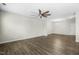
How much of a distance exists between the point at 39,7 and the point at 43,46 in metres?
0.64

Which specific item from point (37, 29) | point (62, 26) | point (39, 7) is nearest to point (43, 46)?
point (37, 29)

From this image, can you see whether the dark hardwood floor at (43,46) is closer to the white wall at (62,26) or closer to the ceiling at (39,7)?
the white wall at (62,26)

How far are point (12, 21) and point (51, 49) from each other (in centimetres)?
78

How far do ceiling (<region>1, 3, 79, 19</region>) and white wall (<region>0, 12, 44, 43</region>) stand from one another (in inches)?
3.3

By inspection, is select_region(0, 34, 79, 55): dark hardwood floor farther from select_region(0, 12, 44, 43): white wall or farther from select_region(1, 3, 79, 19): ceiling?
select_region(1, 3, 79, 19): ceiling

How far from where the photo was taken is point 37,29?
177 centimetres

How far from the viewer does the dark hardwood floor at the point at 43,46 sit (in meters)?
1.74

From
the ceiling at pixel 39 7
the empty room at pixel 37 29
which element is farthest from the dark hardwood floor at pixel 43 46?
the ceiling at pixel 39 7

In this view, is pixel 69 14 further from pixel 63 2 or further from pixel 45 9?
pixel 45 9

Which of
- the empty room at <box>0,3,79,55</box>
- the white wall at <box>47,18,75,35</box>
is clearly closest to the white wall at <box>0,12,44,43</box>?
the empty room at <box>0,3,79,55</box>

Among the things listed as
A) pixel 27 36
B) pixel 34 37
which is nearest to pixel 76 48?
pixel 34 37

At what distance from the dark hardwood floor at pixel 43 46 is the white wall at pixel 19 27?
95mm

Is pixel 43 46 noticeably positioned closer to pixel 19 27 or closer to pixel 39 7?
pixel 19 27

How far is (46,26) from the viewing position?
177 cm
